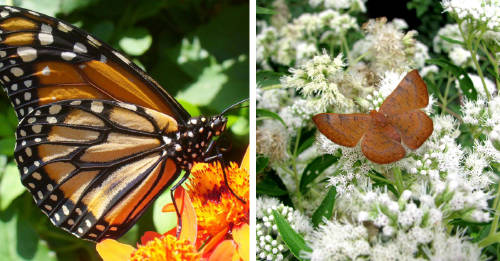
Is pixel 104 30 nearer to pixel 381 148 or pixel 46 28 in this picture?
pixel 46 28

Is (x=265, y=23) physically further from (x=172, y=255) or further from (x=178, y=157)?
(x=172, y=255)

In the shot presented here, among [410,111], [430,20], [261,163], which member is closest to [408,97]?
[410,111]

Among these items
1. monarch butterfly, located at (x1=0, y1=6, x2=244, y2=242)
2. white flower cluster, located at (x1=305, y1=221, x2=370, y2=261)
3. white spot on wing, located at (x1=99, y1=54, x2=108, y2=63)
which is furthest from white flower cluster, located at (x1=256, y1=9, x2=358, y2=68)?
white flower cluster, located at (x1=305, y1=221, x2=370, y2=261)

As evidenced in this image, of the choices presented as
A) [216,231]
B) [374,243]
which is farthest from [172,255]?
[374,243]

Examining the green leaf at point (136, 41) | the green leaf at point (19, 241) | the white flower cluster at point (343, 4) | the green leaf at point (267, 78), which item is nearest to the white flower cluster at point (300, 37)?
Answer: the white flower cluster at point (343, 4)

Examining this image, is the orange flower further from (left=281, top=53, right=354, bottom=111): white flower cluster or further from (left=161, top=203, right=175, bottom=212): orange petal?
(left=281, top=53, right=354, bottom=111): white flower cluster

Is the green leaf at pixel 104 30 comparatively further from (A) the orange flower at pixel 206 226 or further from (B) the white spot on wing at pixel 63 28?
(A) the orange flower at pixel 206 226
